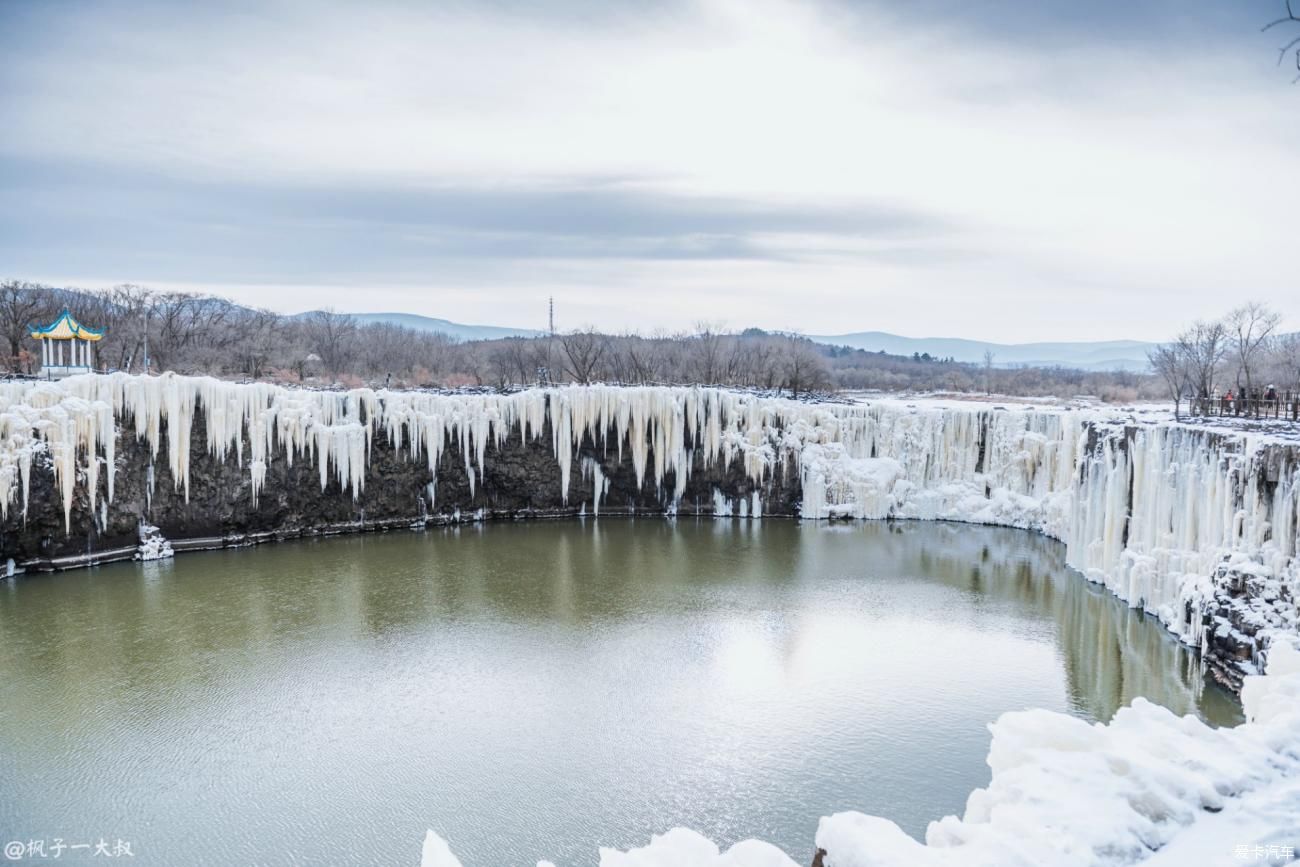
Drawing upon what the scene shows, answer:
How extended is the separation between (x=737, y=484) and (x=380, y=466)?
37.1 ft

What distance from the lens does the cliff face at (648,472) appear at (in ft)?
44.4

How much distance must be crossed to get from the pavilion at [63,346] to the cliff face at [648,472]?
13.2 feet

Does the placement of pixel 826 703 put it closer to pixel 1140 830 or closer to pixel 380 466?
pixel 1140 830

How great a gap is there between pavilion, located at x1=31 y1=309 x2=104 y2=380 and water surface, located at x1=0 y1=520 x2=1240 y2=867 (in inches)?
261

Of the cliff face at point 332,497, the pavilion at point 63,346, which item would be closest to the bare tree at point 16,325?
the pavilion at point 63,346

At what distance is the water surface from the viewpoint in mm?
8617

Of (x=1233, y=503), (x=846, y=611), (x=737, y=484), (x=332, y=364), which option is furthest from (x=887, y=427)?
(x=332, y=364)

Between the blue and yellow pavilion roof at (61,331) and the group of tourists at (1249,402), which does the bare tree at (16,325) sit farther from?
the group of tourists at (1249,402)

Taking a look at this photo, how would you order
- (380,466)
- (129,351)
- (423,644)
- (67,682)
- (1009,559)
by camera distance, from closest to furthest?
(67,682) < (423,644) < (1009,559) < (380,466) < (129,351)

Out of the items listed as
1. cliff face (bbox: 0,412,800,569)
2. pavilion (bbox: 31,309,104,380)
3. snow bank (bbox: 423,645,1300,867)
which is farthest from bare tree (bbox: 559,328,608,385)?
snow bank (bbox: 423,645,1300,867)

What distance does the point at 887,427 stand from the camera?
92.1ft

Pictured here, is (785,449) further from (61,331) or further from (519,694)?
(61,331)

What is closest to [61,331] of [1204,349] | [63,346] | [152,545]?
[63,346]

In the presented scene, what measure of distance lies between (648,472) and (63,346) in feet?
57.8
